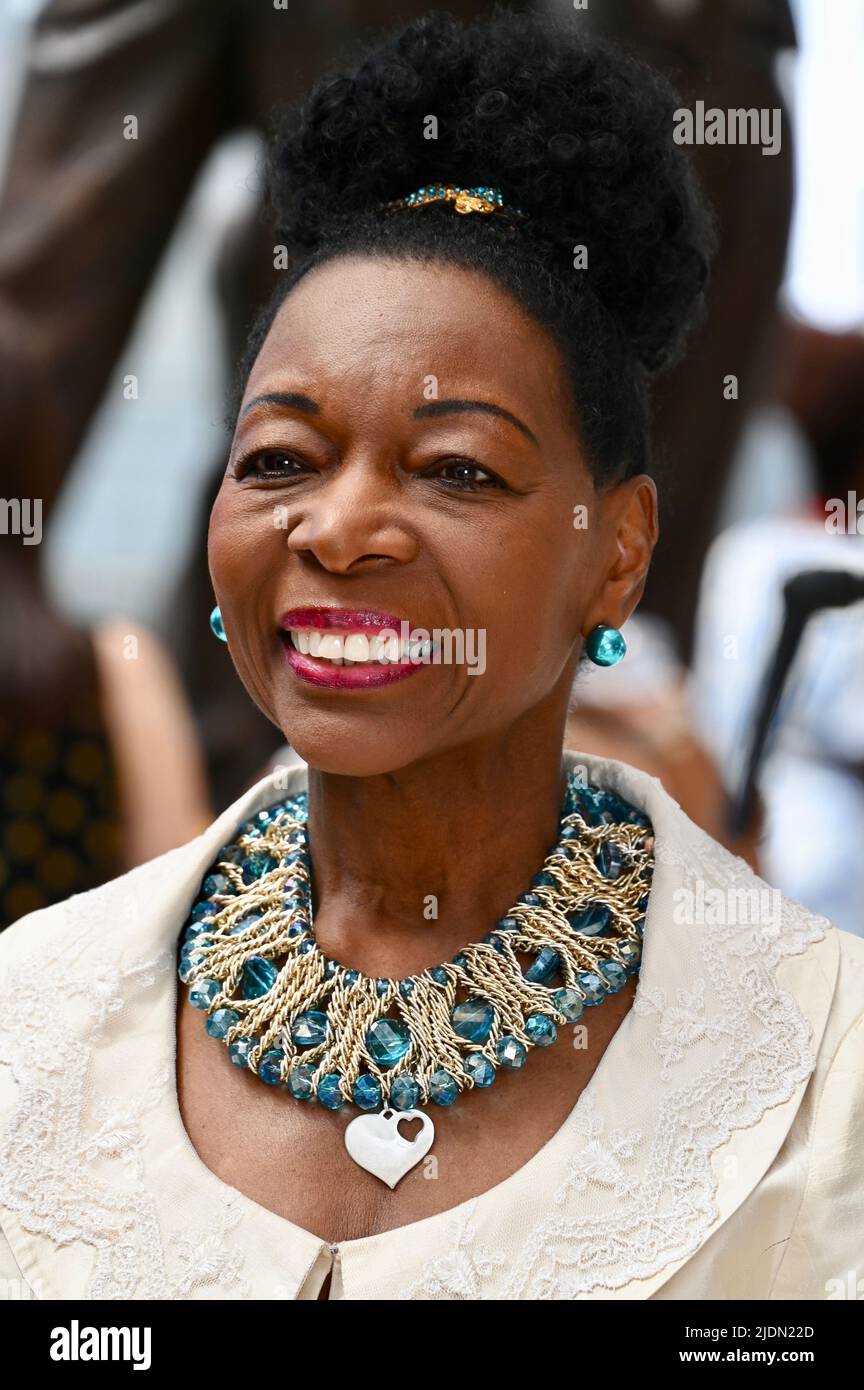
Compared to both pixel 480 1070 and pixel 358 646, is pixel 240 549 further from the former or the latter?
pixel 480 1070

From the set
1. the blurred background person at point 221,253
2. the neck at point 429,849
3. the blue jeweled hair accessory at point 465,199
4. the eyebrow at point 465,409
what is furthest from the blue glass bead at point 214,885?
the blurred background person at point 221,253

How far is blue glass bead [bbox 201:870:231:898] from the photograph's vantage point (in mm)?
1834

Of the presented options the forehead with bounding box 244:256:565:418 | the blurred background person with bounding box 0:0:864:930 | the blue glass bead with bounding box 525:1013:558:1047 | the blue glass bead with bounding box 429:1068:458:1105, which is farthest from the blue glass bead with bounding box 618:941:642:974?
the blurred background person with bounding box 0:0:864:930

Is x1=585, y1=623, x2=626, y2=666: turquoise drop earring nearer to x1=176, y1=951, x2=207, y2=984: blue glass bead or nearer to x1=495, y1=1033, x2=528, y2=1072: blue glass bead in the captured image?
x1=495, y1=1033, x2=528, y2=1072: blue glass bead

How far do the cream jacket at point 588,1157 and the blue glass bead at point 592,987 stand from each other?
0.11 feet

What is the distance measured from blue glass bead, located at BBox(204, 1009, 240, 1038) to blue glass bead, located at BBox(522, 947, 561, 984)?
0.28 m

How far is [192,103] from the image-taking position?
Answer: 11.5 ft

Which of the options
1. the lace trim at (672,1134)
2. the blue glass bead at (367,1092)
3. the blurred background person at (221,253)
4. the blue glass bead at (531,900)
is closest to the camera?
the lace trim at (672,1134)

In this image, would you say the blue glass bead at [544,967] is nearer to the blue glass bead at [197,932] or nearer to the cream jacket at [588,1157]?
the cream jacket at [588,1157]

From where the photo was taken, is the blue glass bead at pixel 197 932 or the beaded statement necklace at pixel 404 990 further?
the blue glass bead at pixel 197 932

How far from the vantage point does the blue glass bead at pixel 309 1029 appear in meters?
1.67

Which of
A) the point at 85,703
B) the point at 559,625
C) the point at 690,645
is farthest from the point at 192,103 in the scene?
the point at 559,625

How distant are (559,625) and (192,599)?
6.75 feet

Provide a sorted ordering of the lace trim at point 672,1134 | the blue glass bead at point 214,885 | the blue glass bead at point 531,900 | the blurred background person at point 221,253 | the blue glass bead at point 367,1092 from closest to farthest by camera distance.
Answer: the lace trim at point 672,1134
the blue glass bead at point 367,1092
the blue glass bead at point 531,900
the blue glass bead at point 214,885
the blurred background person at point 221,253
